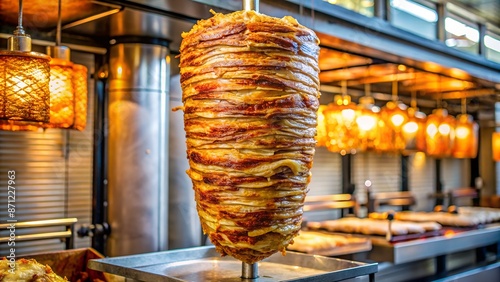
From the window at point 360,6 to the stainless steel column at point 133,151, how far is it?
60.3 inches

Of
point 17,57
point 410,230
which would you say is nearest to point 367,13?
point 410,230

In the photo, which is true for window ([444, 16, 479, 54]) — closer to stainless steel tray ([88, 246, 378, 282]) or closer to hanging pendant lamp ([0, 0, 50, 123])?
stainless steel tray ([88, 246, 378, 282])

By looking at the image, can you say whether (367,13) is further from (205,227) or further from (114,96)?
(205,227)

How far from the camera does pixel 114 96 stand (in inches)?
159

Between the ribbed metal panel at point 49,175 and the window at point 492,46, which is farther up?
the window at point 492,46

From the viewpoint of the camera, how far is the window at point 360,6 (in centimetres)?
441

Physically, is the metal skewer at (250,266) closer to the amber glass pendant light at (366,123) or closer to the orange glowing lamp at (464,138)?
the amber glass pendant light at (366,123)

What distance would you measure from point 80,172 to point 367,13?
8.78 feet

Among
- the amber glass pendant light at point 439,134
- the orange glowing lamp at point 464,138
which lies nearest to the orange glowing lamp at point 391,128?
the amber glass pendant light at point 439,134

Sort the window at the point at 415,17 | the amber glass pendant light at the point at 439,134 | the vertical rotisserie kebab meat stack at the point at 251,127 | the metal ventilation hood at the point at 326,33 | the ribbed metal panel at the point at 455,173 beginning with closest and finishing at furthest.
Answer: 1. the vertical rotisserie kebab meat stack at the point at 251,127
2. the metal ventilation hood at the point at 326,33
3. the window at the point at 415,17
4. the amber glass pendant light at the point at 439,134
5. the ribbed metal panel at the point at 455,173

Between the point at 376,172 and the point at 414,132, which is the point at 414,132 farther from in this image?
the point at 376,172

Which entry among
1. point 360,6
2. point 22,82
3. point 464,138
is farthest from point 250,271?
point 464,138

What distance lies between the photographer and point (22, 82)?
7.21ft

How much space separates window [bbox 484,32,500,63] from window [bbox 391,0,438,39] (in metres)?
1.21
